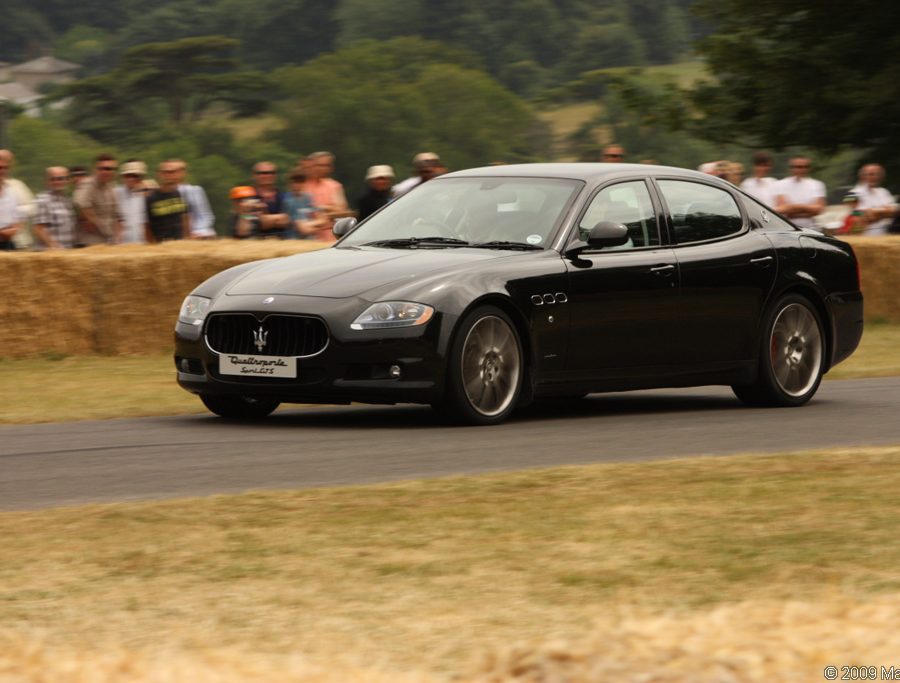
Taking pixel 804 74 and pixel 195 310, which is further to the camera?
pixel 804 74

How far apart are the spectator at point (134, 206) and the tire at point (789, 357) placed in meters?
7.00

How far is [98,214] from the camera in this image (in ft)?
57.3

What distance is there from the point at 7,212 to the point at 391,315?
7504 millimetres

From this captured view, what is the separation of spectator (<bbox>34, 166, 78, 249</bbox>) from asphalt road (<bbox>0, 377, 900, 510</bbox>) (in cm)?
598

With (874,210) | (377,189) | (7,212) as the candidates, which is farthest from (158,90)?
(377,189)

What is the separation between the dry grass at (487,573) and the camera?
4492mm

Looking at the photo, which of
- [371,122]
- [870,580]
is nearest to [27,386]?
[870,580]

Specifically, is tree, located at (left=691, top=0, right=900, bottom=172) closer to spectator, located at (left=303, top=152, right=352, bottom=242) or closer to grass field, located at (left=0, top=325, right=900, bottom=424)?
grass field, located at (left=0, top=325, right=900, bottom=424)

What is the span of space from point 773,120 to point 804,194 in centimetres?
1147

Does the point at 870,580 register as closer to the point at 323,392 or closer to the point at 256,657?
the point at 256,657

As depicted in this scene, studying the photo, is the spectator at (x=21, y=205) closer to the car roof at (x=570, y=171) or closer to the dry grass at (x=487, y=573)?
the car roof at (x=570, y=171)

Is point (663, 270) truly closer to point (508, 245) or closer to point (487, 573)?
point (508, 245)

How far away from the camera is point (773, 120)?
30.6 meters

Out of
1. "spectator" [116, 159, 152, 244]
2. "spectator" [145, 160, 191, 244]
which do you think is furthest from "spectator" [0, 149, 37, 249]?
"spectator" [145, 160, 191, 244]
